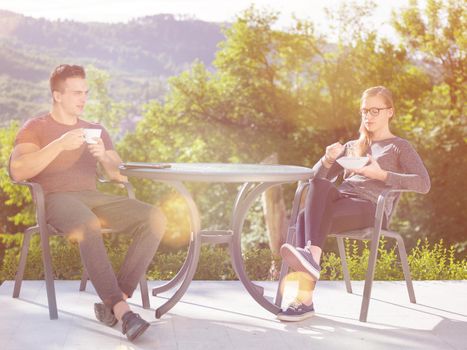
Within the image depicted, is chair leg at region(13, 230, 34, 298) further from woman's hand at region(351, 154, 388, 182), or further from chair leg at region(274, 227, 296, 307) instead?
woman's hand at region(351, 154, 388, 182)

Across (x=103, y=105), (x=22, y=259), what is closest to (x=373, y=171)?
(x=22, y=259)

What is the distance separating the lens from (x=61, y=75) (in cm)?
375

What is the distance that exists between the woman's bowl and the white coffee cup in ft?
3.94

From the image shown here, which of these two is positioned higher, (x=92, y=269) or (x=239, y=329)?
(x=92, y=269)

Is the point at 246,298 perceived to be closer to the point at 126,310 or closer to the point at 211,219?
the point at 126,310

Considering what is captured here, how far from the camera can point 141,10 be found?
91.2 feet

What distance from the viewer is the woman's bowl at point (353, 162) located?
3.64 m

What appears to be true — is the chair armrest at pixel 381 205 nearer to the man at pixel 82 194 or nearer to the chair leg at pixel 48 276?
the man at pixel 82 194

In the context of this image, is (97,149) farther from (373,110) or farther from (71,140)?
(373,110)

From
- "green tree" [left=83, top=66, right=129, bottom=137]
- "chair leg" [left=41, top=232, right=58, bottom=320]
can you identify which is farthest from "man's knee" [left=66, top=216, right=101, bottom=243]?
"green tree" [left=83, top=66, right=129, bottom=137]

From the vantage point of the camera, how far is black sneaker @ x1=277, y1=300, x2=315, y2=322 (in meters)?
3.55

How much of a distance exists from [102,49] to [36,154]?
25.1 meters

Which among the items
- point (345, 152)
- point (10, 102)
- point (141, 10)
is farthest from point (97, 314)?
point (141, 10)

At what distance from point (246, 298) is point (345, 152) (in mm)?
991
